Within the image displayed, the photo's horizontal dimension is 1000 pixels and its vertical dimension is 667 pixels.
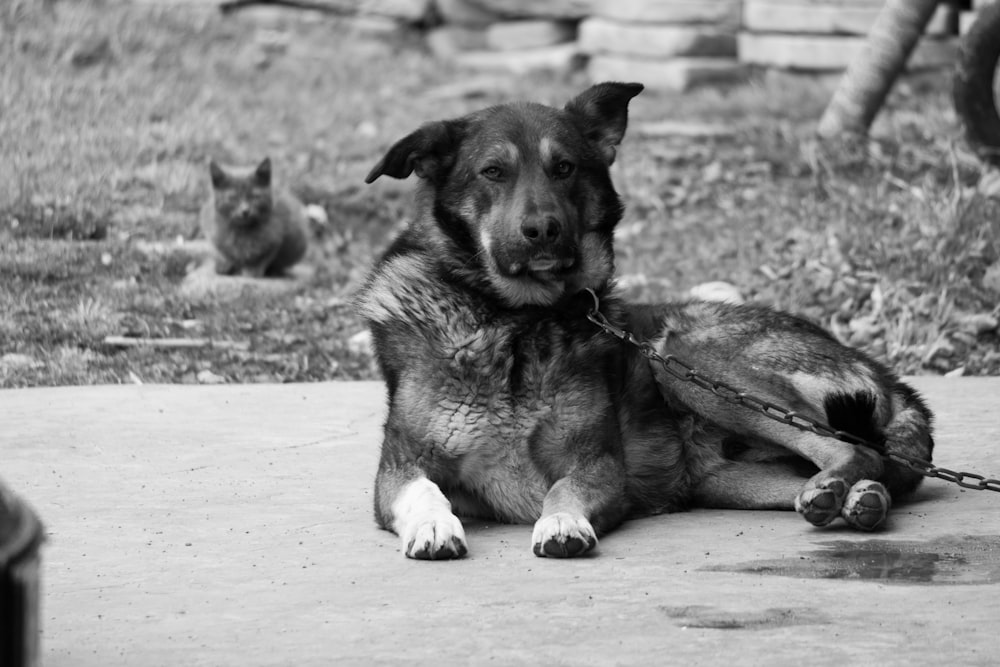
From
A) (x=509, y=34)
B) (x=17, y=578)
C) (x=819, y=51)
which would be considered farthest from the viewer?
(x=509, y=34)

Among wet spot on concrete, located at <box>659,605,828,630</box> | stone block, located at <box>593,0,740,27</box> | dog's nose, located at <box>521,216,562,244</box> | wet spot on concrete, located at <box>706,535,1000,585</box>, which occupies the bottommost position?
stone block, located at <box>593,0,740,27</box>

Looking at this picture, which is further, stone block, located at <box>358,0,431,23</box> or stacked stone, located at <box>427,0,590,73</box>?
stone block, located at <box>358,0,431,23</box>

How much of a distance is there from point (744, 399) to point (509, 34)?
561 inches

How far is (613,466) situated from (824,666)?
1.67 meters

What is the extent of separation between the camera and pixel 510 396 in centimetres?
464

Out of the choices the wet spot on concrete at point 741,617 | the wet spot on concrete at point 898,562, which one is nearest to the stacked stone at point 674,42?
the wet spot on concrete at point 898,562

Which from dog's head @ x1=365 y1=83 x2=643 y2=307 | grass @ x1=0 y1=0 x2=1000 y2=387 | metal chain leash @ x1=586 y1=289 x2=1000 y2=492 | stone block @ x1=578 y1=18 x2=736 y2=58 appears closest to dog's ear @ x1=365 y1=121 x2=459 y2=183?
dog's head @ x1=365 y1=83 x2=643 y2=307

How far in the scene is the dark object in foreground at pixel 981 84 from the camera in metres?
9.63

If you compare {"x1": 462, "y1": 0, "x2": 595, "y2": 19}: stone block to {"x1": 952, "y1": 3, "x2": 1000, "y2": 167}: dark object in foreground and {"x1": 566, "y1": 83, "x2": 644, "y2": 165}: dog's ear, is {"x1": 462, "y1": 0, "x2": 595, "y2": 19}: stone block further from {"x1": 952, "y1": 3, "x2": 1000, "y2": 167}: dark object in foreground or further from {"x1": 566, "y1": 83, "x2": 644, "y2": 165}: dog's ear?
{"x1": 566, "y1": 83, "x2": 644, "y2": 165}: dog's ear

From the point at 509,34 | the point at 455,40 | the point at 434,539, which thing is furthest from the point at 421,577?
the point at 455,40

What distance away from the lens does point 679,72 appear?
51.4 ft

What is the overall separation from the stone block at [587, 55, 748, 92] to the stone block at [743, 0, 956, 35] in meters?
0.72

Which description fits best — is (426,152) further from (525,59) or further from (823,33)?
(525,59)

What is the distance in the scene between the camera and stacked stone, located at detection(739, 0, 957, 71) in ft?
45.9
